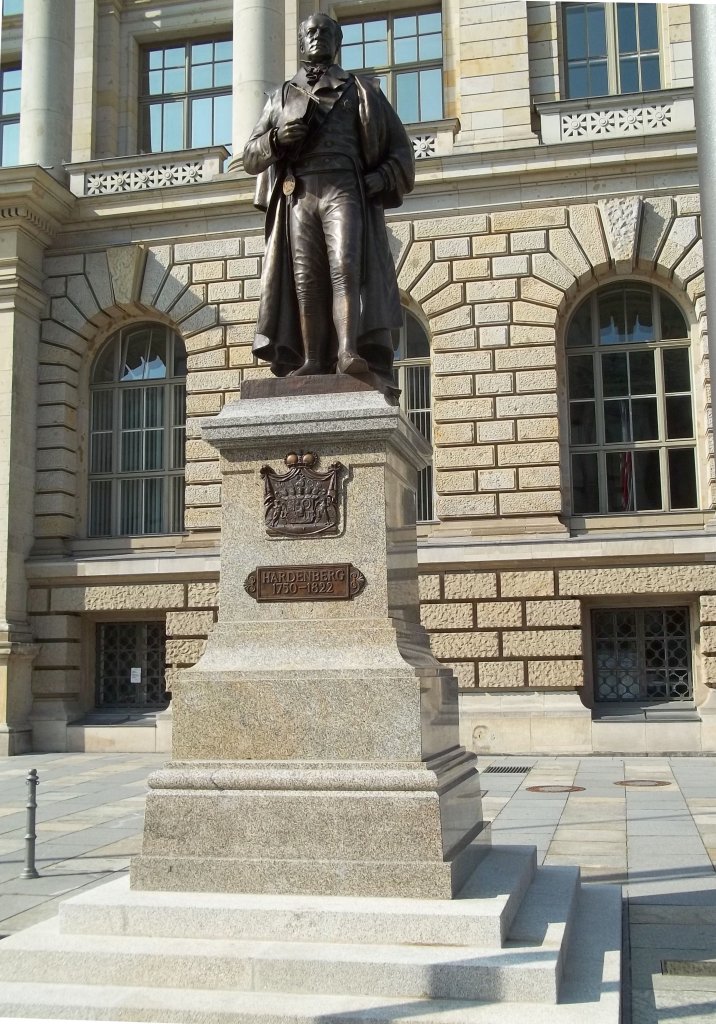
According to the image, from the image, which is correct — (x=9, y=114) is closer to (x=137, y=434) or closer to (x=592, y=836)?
(x=137, y=434)

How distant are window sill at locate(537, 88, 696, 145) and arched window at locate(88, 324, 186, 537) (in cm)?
788

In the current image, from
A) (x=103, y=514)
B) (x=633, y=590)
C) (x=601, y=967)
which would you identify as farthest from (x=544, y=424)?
(x=601, y=967)

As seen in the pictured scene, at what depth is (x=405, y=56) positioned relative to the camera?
21031 mm

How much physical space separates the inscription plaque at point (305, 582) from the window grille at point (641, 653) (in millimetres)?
12211

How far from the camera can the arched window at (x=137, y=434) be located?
20203 mm

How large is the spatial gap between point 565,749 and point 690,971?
11186 millimetres

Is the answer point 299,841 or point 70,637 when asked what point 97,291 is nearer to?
point 70,637

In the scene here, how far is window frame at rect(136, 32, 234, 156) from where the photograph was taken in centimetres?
2212

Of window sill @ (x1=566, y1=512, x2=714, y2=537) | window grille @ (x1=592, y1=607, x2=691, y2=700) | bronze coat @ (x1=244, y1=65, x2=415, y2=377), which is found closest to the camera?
bronze coat @ (x1=244, y1=65, x2=415, y2=377)

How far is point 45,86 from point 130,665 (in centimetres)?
1124

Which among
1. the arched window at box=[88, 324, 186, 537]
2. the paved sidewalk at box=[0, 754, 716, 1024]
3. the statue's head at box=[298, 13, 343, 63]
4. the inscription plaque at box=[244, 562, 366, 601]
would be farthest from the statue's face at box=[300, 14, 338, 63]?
the arched window at box=[88, 324, 186, 537]

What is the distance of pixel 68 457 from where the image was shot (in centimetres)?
2000

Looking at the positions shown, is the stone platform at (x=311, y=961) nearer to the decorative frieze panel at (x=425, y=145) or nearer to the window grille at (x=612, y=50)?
the decorative frieze panel at (x=425, y=145)

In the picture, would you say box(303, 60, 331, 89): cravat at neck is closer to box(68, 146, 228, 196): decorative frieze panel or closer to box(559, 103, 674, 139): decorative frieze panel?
box(559, 103, 674, 139): decorative frieze panel
